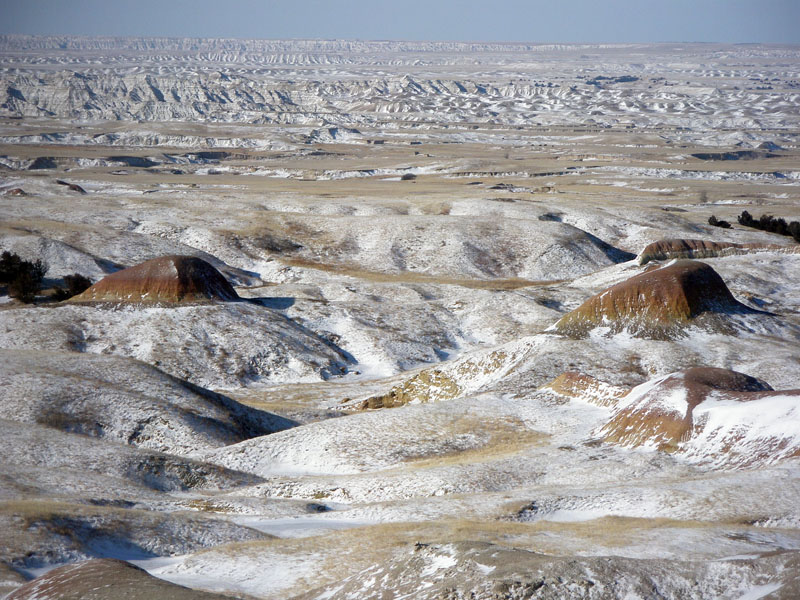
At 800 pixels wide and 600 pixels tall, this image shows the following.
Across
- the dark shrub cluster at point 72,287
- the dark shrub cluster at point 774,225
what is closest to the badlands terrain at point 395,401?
the dark shrub cluster at point 774,225

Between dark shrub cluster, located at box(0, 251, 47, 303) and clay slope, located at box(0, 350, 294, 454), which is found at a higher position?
dark shrub cluster, located at box(0, 251, 47, 303)

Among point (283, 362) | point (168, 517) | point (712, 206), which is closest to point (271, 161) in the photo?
point (712, 206)

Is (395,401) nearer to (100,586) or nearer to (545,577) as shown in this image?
(100,586)

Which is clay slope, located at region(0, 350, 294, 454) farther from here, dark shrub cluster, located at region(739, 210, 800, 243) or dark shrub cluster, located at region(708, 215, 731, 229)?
dark shrub cluster, located at region(739, 210, 800, 243)

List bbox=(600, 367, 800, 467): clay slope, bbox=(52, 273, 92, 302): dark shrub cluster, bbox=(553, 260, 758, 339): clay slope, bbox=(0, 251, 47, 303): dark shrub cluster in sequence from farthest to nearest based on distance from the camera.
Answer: bbox=(52, 273, 92, 302): dark shrub cluster
bbox=(0, 251, 47, 303): dark shrub cluster
bbox=(553, 260, 758, 339): clay slope
bbox=(600, 367, 800, 467): clay slope

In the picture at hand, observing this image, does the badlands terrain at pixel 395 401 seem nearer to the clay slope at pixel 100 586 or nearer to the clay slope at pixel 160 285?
the clay slope at pixel 100 586

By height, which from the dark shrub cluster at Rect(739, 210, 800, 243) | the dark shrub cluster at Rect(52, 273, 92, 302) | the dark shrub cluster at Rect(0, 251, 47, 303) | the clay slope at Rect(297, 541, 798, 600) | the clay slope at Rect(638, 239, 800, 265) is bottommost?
the dark shrub cluster at Rect(739, 210, 800, 243)

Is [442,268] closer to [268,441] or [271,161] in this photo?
[268,441]

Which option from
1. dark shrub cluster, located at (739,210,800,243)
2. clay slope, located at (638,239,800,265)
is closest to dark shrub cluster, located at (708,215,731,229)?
dark shrub cluster, located at (739,210,800,243)
